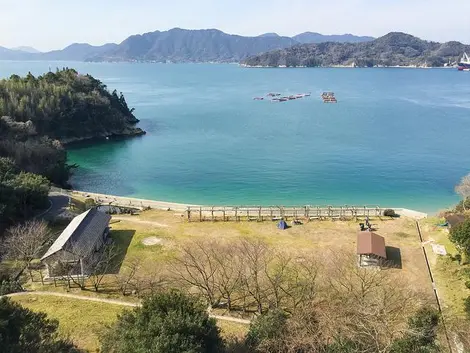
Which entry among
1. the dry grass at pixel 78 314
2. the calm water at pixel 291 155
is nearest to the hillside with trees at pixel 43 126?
the calm water at pixel 291 155

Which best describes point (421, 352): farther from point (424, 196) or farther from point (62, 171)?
point (62, 171)

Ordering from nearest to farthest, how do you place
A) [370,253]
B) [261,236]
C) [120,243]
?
1. [370,253]
2. [120,243]
3. [261,236]

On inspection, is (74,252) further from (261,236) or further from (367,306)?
(367,306)

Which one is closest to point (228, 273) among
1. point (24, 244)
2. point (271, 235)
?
point (271, 235)

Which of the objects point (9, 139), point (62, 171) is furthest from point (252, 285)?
point (9, 139)

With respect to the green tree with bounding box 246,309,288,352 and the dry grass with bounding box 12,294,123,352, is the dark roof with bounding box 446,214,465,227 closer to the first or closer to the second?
the green tree with bounding box 246,309,288,352

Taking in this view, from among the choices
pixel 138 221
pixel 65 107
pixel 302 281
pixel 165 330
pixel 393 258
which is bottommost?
pixel 138 221
